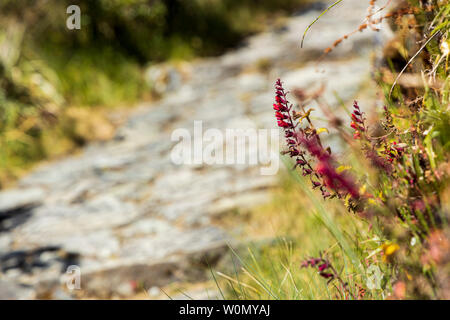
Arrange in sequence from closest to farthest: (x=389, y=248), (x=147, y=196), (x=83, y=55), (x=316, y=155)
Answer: (x=389, y=248), (x=316, y=155), (x=147, y=196), (x=83, y=55)

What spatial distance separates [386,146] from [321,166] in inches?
7.1

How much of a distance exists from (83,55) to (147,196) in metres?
3.94

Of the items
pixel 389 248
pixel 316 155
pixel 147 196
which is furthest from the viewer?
pixel 147 196

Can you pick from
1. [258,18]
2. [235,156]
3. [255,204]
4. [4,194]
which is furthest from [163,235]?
[258,18]

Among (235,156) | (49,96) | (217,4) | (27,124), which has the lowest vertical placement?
(235,156)

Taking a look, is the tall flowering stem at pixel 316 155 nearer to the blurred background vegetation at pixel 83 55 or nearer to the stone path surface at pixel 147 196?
the stone path surface at pixel 147 196

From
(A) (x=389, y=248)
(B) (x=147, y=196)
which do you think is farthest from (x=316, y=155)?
(B) (x=147, y=196)

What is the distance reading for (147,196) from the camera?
3.70 meters

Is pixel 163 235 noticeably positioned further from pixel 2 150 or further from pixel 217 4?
pixel 217 4

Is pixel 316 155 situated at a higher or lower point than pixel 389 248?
higher

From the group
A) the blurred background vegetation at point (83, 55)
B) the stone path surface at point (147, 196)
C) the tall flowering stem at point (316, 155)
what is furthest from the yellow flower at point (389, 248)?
the blurred background vegetation at point (83, 55)

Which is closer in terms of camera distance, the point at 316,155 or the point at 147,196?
the point at 316,155

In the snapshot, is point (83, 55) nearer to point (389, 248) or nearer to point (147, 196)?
point (147, 196)
